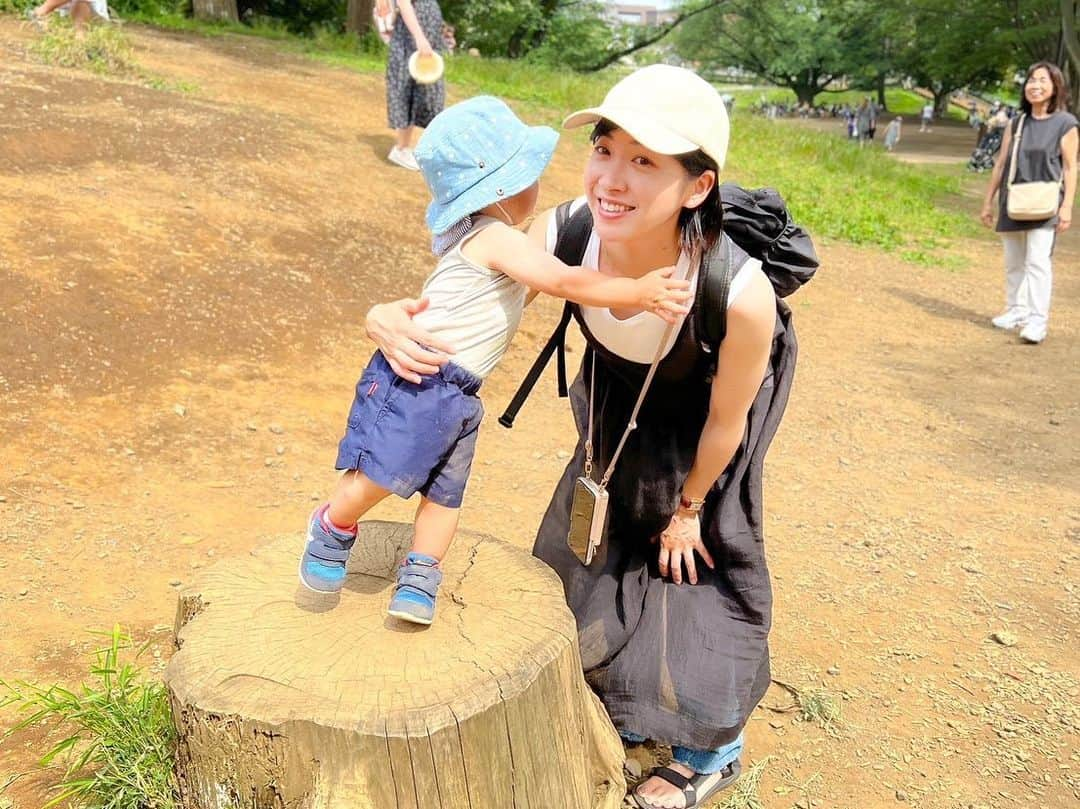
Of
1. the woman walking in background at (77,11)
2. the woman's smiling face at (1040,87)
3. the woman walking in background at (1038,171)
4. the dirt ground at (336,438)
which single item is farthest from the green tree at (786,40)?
the dirt ground at (336,438)

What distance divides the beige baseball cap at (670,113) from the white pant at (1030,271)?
5.54 m

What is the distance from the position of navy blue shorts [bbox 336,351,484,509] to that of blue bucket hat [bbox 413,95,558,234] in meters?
0.32

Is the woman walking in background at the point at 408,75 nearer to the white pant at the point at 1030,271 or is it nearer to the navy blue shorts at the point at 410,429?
the white pant at the point at 1030,271

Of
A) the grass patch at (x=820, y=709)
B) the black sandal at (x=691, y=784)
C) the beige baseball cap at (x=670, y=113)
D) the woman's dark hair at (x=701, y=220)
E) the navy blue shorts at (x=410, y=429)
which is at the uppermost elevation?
the beige baseball cap at (x=670, y=113)

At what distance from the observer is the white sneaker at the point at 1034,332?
6.91 metres

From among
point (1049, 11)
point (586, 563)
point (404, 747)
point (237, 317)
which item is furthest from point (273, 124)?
point (1049, 11)

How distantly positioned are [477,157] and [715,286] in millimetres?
548

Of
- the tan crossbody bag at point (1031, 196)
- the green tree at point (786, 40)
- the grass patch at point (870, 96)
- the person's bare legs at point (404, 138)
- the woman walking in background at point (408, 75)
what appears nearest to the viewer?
the tan crossbody bag at point (1031, 196)

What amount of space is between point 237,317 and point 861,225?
23.2ft

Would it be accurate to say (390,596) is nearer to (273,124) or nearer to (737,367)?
(737,367)

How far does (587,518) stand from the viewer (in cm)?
231

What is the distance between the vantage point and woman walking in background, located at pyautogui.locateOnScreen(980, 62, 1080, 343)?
627cm

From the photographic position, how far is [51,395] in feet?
13.5

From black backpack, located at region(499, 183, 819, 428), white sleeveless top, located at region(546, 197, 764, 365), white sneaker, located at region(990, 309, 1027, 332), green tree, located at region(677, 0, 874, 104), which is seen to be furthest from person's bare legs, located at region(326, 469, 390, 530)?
green tree, located at region(677, 0, 874, 104)
